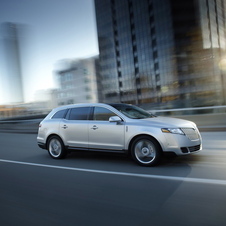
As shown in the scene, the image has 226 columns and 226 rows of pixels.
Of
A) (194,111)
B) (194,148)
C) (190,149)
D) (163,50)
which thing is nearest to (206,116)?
(194,111)

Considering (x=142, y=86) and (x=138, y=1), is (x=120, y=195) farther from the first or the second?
(x=138, y=1)

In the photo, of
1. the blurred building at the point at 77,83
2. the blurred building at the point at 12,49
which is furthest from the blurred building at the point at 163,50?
the blurred building at the point at 12,49

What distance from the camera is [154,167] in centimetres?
527

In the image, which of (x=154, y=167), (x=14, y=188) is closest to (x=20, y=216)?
(x=14, y=188)

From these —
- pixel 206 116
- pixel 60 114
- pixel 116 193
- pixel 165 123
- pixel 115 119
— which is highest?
pixel 60 114

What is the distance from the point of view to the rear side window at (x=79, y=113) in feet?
21.3

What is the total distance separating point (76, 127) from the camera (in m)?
6.50

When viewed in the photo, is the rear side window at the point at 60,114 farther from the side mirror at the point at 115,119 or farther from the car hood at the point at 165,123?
the car hood at the point at 165,123

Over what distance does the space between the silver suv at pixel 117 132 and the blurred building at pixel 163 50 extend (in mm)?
79766

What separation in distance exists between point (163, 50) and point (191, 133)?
89.5 m

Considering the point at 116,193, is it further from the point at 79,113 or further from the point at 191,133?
the point at 79,113

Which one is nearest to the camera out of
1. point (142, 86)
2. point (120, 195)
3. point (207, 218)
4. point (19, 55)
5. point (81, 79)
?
point (207, 218)

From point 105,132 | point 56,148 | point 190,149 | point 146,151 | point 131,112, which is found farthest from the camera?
point 56,148

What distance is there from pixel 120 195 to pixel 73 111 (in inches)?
138
